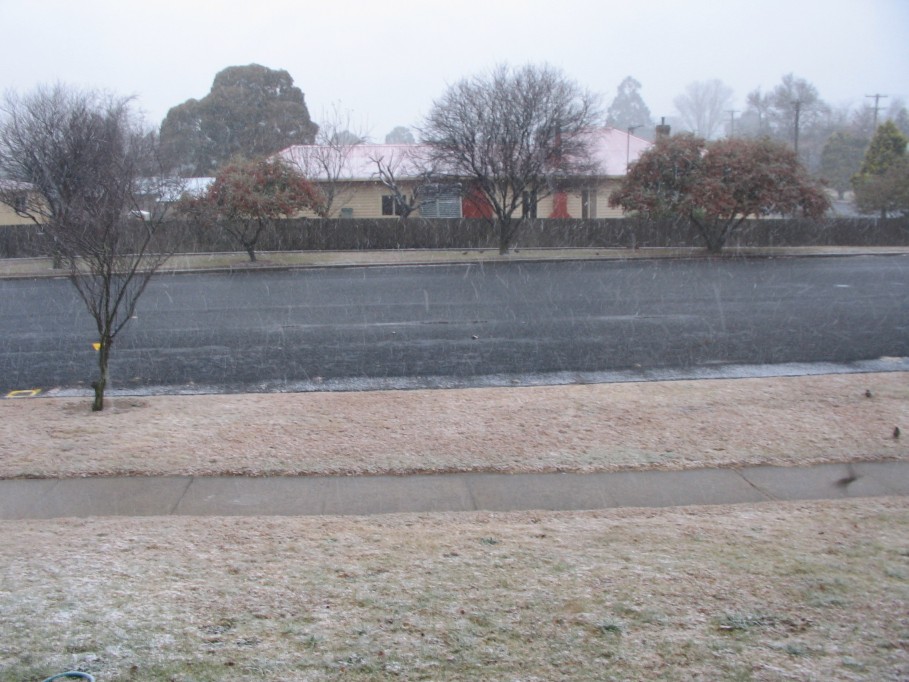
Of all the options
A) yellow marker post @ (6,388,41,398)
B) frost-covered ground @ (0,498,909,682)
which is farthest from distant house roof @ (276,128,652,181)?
frost-covered ground @ (0,498,909,682)

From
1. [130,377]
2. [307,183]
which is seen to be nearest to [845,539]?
[130,377]

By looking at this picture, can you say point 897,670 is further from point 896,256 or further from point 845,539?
point 896,256

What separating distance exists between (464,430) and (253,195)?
80.0 ft

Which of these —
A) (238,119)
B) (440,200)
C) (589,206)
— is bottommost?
(589,206)

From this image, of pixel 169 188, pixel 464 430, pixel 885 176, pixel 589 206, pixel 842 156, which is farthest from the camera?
pixel 842 156

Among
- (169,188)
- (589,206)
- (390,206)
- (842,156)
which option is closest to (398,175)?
(390,206)

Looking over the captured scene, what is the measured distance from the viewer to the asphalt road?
420 inches

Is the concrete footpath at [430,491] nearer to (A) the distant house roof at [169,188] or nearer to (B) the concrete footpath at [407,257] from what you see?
(B) the concrete footpath at [407,257]

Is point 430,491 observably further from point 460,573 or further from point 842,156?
point 842,156

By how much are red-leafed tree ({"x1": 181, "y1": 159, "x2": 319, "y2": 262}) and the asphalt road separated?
6120 millimetres

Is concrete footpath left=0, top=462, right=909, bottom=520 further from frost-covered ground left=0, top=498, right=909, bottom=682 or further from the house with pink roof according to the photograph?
the house with pink roof

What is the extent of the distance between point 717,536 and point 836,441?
8.90ft

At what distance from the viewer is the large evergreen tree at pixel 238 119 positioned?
171 ft

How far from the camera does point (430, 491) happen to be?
6.15 meters
